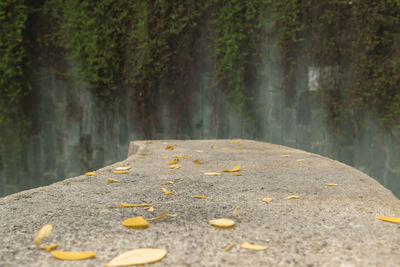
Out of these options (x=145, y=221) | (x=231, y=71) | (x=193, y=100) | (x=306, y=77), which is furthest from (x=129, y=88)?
(x=145, y=221)

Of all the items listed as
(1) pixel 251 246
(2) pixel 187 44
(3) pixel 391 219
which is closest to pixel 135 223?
(1) pixel 251 246

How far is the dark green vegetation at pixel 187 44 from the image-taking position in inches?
132

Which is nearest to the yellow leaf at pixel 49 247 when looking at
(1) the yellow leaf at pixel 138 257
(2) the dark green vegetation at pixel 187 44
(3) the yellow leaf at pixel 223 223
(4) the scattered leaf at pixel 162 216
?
(1) the yellow leaf at pixel 138 257

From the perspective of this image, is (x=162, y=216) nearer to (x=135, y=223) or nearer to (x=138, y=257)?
(x=135, y=223)

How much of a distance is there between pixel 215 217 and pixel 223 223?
71 millimetres

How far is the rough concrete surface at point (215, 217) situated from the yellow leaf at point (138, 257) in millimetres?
17

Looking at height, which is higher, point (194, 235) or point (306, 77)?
point (306, 77)

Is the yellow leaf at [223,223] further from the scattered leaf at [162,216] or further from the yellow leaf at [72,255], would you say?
the yellow leaf at [72,255]

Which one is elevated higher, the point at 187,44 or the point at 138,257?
the point at 187,44

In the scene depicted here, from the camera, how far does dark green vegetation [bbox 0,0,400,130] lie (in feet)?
11.0

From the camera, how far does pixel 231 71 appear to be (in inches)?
150

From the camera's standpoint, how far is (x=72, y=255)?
719 millimetres

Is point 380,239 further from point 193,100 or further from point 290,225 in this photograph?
point 193,100

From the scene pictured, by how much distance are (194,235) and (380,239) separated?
414 mm
